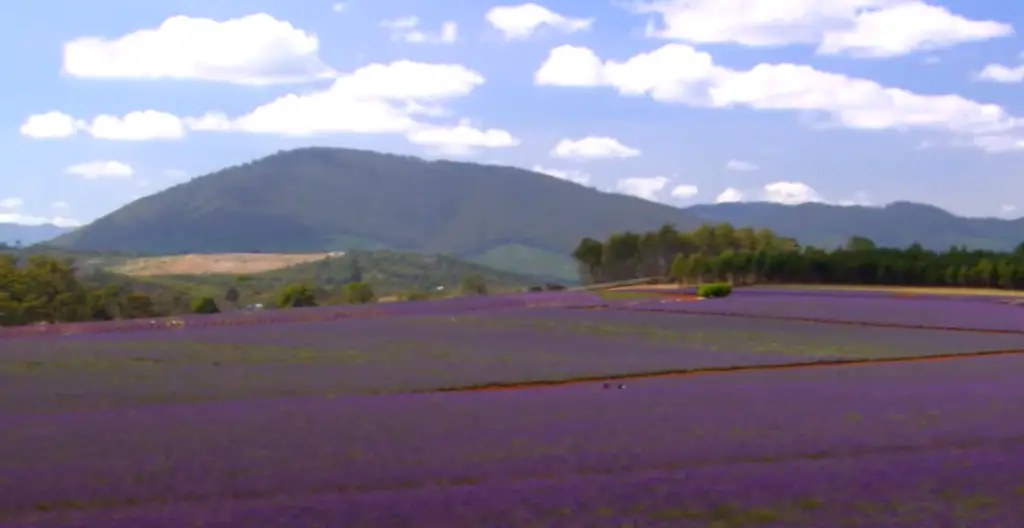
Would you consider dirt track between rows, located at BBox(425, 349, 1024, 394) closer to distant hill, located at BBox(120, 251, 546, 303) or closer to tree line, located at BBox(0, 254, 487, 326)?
tree line, located at BBox(0, 254, 487, 326)

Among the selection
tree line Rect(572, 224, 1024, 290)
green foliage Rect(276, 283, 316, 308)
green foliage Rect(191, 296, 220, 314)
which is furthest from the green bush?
green foliage Rect(191, 296, 220, 314)

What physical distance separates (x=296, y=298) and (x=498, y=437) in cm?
6221

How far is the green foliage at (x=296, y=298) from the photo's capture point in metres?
78.5

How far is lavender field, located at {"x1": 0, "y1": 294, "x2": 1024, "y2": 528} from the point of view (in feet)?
44.3

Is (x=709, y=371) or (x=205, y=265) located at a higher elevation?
(x=205, y=265)

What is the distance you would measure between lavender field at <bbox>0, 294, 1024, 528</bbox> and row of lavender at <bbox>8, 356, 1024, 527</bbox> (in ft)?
0.18

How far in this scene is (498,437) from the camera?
18703 mm

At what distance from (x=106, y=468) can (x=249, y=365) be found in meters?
15.8

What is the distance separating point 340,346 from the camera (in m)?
37.5

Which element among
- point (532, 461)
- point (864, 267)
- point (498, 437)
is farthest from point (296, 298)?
point (532, 461)

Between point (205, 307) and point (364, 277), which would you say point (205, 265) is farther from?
point (205, 307)

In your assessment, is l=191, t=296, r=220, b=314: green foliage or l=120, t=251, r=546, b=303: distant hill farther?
l=120, t=251, r=546, b=303: distant hill

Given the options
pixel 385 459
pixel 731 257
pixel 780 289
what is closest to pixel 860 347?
pixel 385 459

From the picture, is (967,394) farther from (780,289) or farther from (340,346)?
(780,289)
